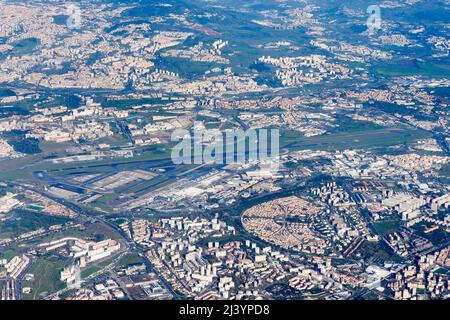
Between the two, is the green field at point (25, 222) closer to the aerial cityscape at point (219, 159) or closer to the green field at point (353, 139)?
the aerial cityscape at point (219, 159)

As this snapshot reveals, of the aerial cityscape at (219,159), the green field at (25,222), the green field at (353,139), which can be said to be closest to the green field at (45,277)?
the aerial cityscape at (219,159)

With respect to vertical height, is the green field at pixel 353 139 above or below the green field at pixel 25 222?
below

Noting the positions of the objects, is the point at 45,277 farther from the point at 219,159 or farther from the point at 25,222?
the point at 219,159

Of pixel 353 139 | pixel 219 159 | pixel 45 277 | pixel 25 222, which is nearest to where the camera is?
pixel 45 277

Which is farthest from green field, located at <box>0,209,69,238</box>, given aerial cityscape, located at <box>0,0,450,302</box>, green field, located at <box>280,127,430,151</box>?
green field, located at <box>280,127,430,151</box>

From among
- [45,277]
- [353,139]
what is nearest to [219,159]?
[353,139]

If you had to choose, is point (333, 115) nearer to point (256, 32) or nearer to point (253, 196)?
point (253, 196)

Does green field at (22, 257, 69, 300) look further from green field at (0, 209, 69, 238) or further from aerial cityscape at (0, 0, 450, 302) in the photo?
green field at (0, 209, 69, 238)
